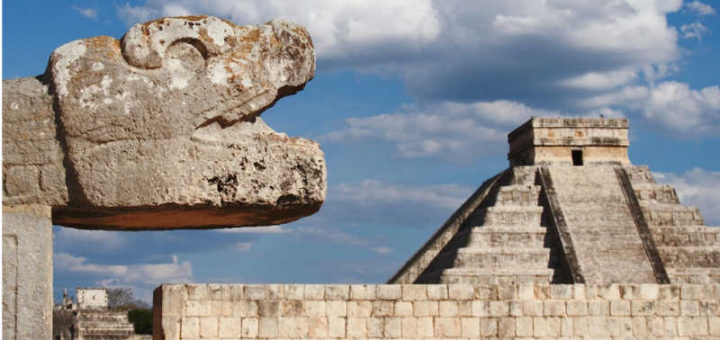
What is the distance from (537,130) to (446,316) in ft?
80.5

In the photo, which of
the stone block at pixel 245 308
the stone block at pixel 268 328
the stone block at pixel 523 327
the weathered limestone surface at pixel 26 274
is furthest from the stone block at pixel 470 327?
the weathered limestone surface at pixel 26 274

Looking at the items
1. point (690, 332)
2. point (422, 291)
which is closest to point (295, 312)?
point (422, 291)

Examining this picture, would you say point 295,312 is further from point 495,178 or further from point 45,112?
point 495,178

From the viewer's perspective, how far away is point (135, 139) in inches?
131

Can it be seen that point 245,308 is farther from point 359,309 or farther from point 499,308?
point 499,308

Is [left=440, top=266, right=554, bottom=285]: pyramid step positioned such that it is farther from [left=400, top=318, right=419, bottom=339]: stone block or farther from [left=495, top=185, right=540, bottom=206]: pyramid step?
[left=400, top=318, right=419, bottom=339]: stone block

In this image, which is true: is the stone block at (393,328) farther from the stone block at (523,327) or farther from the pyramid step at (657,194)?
the pyramid step at (657,194)

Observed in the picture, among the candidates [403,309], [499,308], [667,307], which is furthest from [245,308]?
[667,307]

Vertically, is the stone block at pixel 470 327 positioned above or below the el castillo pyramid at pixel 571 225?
below

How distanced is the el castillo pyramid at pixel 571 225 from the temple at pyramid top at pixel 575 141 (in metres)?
0.04

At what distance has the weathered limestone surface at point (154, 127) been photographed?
3344 millimetres

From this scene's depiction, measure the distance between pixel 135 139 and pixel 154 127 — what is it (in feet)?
0.23

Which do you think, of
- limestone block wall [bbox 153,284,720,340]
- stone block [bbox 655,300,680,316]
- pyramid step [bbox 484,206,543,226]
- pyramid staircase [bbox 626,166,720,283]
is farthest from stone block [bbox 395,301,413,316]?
pyramid staircase [bbox 626,166,720,283]

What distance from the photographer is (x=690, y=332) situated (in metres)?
15.0
